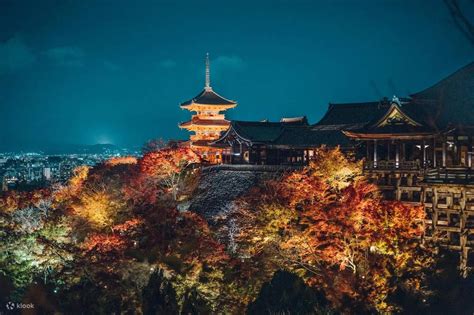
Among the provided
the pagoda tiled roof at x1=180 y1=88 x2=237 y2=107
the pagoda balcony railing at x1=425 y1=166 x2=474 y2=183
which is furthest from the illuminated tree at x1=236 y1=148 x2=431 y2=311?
the pagoda tiled roof at x1=180 y1=88 x2=237 y2=107

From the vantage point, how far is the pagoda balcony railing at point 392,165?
24811 mm

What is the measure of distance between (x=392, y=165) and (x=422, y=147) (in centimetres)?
310

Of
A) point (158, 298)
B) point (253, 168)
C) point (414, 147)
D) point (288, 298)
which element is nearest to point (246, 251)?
point (288, 298)

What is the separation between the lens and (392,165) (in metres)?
25.6

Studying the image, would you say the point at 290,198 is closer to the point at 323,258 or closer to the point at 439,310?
the point at 323,258

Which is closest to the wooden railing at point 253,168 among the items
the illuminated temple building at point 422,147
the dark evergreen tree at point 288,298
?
the illuminated temple building at point 422,147

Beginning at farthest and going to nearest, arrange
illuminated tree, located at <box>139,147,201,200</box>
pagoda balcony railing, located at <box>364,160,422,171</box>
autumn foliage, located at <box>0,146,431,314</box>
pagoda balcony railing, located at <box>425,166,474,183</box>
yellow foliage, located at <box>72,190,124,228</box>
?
illuminated tree, located at <box>139,147,201,200</box> < yellow foliage, located at <box>72,190,124,228</box> < pagoda balcony railing, located at <box>364,160,422,171</box> < pagoda balcony railing, located at <box>425,166,474,183</box> < autumn foliage, located at <box>0,146,431,314</box>

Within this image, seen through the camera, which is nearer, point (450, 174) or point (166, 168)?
point (450, 174)

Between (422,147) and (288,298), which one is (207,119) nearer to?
(422,147)

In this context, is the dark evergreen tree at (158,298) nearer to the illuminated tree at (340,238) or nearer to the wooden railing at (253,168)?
the illuminated tree at (340,238)

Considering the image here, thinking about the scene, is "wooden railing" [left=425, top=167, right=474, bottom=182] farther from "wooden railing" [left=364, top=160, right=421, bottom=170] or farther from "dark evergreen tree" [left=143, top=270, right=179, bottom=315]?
"dark evergreen tree" [left=143, top=270, right=179, bottom=315]

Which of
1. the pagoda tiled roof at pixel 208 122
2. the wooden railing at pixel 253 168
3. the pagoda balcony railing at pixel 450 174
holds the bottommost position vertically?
the pagoda balcony railing at pixel 450 174

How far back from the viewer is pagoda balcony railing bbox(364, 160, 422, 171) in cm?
2481

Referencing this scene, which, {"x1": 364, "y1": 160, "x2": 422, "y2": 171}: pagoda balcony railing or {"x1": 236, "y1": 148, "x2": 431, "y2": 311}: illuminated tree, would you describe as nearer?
{"x1": 236, "y1": 148, "x2": 431, "y2": 311}: illuminated tree
